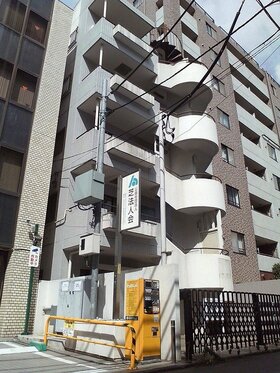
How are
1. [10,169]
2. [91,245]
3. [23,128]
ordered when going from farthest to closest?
1. [23,128]
2. [10,169]
3. [91,245]

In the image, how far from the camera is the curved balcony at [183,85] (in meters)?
20.4

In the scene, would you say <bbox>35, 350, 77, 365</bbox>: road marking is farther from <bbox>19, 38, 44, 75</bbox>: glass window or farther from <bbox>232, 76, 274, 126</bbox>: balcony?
<bbox>232, 76, 274, 126</bbox>: balcony

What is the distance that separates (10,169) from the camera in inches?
547

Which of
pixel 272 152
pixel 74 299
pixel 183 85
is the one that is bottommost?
pixel 74 299

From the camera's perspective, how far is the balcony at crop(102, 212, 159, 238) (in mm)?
14647

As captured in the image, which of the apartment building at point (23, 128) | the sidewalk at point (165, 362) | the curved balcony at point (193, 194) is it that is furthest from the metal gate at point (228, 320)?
the apartment building at point (23, 128)

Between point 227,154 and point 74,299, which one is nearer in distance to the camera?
point 74,299

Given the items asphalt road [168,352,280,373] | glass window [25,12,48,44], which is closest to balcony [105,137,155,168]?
glass window [25,12,48,44]

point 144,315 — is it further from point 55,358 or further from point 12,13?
point 12,13

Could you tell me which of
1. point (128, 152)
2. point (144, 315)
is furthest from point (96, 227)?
point (128, 152)

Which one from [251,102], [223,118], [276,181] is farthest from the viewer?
[251,102]

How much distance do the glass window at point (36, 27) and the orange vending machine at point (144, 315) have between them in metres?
13.1

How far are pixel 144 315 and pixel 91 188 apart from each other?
4239 mm

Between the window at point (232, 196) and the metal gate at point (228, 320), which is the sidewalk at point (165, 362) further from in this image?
the window at point (232, 196)
